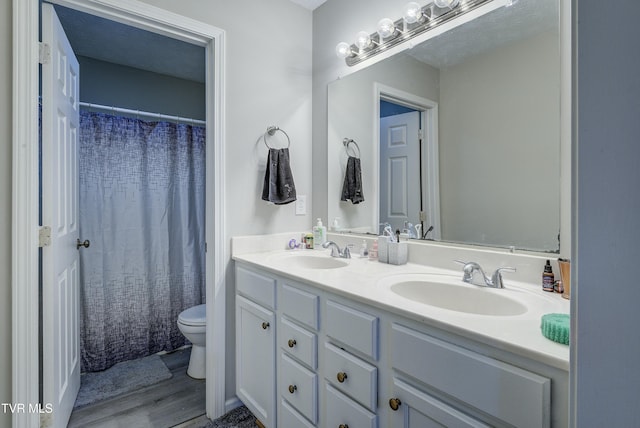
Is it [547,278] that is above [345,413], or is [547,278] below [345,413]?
above

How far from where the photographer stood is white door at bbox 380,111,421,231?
162 centimetres

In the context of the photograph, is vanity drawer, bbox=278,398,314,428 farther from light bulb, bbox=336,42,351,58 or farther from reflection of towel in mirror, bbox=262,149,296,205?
light bulb, bbox=336,42,351,58

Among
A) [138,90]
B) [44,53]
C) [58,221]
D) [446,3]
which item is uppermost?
[138,90]

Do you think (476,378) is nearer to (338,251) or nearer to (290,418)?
(290,418)

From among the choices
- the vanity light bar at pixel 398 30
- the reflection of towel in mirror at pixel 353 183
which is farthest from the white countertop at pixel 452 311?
the vanity light bar at pixel 398 30

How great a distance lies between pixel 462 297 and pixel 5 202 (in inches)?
70.3

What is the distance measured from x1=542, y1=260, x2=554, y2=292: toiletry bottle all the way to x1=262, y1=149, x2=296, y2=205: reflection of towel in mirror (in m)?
1.30

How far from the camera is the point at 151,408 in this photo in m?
1.85

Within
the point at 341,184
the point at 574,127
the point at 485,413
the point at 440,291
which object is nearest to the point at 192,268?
the point at 341,184

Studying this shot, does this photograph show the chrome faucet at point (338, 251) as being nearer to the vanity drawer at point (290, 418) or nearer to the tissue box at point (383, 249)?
the tissue box at point (383, 249)

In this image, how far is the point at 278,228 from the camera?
6.71 feet

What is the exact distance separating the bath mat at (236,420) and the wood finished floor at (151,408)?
144 millimetres

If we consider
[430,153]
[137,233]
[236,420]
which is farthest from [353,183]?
[137,233]

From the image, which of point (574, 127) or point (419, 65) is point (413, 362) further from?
point (419, 65)
